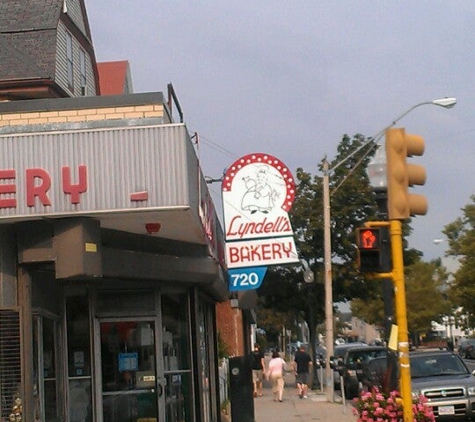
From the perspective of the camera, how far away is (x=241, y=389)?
55.7ft

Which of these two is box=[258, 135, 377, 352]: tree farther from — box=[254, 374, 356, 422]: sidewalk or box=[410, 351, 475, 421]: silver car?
box=[410, 351, 475, 421]: silver car

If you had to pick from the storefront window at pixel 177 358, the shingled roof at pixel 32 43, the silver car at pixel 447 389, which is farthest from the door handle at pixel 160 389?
the shingled roof at pixel 32 43

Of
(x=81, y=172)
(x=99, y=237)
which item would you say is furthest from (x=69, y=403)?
(x=81, y=172)

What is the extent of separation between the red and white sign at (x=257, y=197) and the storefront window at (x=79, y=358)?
2.60 metres

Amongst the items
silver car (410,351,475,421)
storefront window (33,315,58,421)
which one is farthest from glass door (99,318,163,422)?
silver car (410,351,475,421)

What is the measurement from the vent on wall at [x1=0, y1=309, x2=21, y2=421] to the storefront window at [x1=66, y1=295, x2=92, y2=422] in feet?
7.89

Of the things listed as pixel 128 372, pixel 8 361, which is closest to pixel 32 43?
pixel 128 372

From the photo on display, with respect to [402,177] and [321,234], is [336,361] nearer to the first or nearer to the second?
[321,234]

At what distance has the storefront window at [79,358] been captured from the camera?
1337 cm

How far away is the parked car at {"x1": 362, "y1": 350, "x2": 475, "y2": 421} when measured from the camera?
17.7m

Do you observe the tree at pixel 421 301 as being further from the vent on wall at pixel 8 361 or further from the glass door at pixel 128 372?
the vent on wall at pixel 8 361

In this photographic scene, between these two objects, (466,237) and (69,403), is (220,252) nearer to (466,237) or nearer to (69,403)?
(69,403)

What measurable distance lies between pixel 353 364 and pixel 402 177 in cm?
2071

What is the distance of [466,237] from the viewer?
2130 inches
